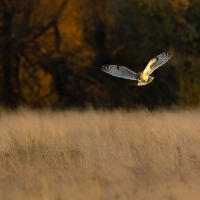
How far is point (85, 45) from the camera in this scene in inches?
Result: 826

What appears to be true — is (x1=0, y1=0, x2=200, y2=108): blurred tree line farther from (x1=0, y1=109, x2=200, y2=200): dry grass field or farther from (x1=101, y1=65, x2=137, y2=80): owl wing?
(x1=0, y1=109, x2=200, y2=200): dry grass field

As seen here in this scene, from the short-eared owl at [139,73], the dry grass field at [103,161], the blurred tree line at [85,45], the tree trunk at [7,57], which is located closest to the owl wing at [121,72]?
the short-eared owl at [139,73]

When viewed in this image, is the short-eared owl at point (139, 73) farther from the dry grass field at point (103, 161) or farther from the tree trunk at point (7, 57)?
the tree trunk at point (7, 57)

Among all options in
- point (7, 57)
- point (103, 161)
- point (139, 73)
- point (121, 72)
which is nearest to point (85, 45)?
point (7, 57)

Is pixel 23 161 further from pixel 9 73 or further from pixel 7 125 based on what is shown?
pixel 9 73

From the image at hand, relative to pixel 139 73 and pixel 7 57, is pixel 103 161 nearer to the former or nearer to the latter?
pixel 139 73

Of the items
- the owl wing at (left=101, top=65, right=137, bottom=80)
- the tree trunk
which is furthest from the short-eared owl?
the tree trunk

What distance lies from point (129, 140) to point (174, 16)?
12057 mm

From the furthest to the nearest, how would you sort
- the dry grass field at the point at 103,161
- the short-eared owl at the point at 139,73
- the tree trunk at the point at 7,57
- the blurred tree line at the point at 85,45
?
the tree trunk at the point at 7,57 < the blurred tree line at the point at 85,45 < the short-eared owl at the point at 139,73 < the dry grass field at the point at 103,161

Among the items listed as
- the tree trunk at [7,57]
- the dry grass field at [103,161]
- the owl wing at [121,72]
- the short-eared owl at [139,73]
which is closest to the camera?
the dry grass field at [103,161]

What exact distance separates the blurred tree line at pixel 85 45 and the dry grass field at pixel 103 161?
1027cm

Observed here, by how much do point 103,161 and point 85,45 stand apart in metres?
14.4

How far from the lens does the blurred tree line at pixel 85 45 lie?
64.2 ft

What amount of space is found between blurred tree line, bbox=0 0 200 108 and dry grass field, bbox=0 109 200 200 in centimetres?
1027
